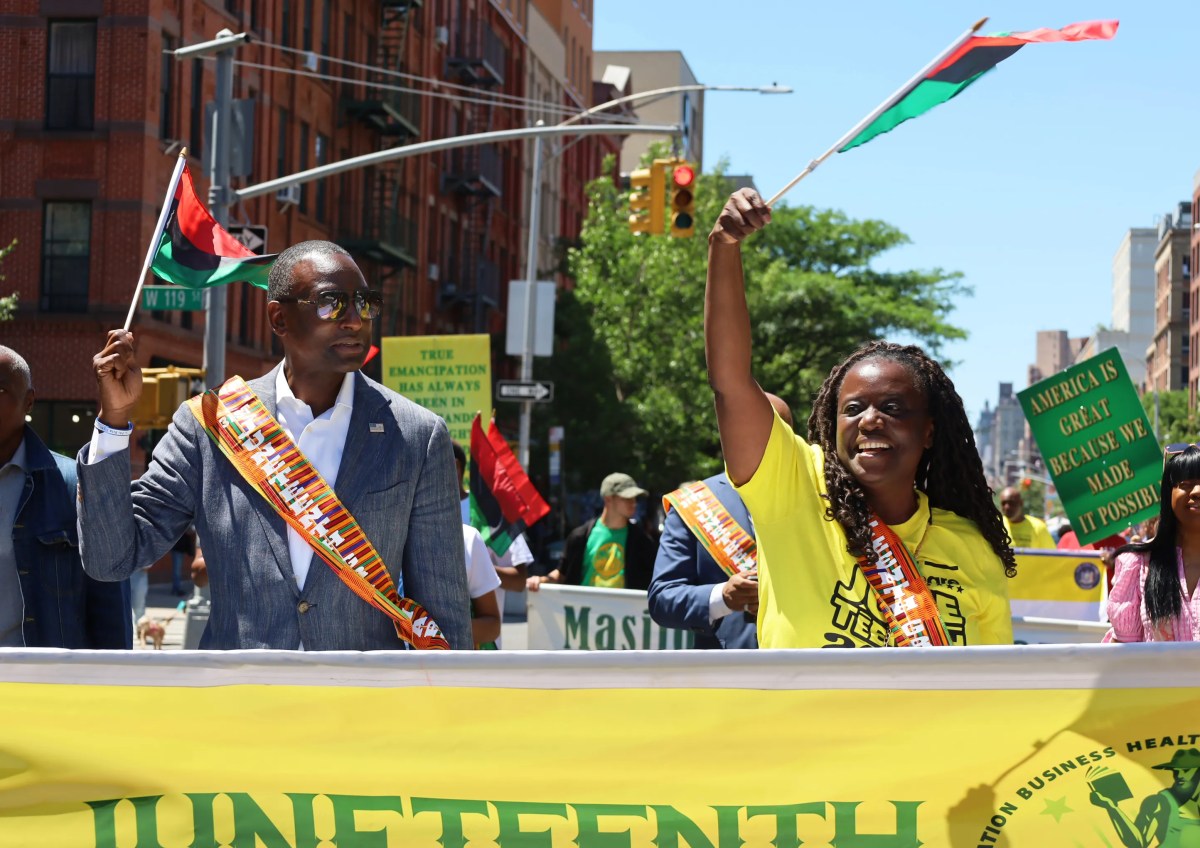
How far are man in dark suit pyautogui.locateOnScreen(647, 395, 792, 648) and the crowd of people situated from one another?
1507 mm

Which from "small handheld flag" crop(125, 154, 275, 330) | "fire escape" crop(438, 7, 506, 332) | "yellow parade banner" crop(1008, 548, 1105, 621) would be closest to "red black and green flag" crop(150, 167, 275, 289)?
"small handheld flag" crop(125, 154, 275, 330)

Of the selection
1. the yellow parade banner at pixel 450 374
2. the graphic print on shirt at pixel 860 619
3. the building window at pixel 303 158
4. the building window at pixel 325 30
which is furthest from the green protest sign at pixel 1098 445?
the building window at pixel 325 30

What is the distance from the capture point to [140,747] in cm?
333

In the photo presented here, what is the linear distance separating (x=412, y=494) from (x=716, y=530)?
6.78 feet

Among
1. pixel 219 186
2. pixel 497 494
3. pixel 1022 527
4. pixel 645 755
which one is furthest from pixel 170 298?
pixel 645 755

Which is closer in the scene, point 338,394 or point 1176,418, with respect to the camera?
point 338,394

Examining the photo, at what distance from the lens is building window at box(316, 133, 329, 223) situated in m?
39.1

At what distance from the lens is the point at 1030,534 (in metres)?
14.0

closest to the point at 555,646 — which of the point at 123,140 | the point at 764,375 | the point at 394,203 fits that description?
the point at 123,140

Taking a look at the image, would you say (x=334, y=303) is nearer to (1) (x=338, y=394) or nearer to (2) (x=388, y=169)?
(1) (x=338, y=394)

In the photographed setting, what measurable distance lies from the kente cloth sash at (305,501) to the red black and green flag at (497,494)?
7.63 meters

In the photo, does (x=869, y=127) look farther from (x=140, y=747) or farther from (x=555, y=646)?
(x=555, y=646)

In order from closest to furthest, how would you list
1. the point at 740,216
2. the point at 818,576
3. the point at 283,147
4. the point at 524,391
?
the point at 740,216, the point at 818,576, the point at 524,391, the point at 283,147

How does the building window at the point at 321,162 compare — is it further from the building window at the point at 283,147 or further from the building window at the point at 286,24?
the building window at the point at 286,24
